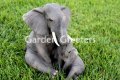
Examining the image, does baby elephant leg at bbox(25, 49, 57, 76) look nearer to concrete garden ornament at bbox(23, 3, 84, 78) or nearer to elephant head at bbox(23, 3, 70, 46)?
concrete garden ornament at bbox(23, 3, 84, 78)

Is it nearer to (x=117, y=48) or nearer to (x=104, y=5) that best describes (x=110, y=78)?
(x=117, y=48)

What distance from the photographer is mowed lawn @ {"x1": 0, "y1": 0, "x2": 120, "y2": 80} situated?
9.51 feet

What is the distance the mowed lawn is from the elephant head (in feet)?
1.52

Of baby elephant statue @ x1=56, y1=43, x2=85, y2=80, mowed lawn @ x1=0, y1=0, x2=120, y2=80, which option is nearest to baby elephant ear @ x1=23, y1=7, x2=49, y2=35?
baby elephant statue @ x1=56, y1=43, x2=85, y2=80

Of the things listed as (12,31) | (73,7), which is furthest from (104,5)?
(12,31)

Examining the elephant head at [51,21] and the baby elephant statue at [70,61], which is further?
the baby elephant statue at [70,61]

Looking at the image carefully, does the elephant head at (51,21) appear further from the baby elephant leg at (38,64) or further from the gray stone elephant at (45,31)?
the baby elephant leg at (38,64)

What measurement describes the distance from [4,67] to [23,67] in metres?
0.20

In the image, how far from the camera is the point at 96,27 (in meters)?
4.20

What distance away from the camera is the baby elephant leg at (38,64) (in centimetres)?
273

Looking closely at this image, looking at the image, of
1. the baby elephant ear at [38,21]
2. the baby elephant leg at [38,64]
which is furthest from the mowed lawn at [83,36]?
the baby elephant ear at [38,21]

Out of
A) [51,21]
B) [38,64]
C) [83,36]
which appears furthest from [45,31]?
[83,36]

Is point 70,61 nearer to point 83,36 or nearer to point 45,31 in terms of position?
point 45,31

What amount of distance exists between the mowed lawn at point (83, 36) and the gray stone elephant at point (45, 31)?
11 cm
